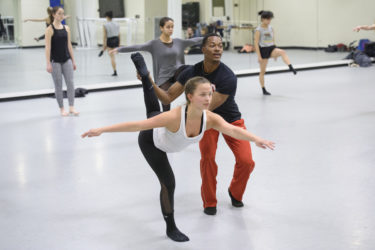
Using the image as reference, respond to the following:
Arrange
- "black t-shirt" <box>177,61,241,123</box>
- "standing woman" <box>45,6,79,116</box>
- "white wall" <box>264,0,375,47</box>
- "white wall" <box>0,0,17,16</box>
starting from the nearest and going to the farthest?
"black t-shirt" <box>177,61,241,123</box>, "standing woman" <box>45,6,79,116</box>, "white wall" <box>0,0,17,16</box>, "white wall" <box>264,0,375,47</box>

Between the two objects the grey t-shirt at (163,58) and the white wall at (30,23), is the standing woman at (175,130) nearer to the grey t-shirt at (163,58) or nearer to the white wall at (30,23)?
the grey t-shirt at (163,58)

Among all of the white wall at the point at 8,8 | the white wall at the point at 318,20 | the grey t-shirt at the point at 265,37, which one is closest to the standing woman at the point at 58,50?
the white wall at the point at 8,8

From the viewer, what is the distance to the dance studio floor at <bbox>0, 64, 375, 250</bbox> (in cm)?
335

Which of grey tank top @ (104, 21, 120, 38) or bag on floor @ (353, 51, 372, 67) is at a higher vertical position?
grey tank top @ (104, 21, 120, 38)

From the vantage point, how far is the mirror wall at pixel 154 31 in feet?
30.1

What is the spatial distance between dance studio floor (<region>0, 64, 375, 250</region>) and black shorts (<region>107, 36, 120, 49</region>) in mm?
2773

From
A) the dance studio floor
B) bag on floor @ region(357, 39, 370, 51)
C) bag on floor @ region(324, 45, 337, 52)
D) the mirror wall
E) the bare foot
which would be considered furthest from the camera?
bag on floor @ region(324, 45, 337, 52)

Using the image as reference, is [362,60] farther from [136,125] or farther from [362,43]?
[136,125]

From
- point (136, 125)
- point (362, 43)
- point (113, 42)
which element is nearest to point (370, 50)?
point (362, 43)

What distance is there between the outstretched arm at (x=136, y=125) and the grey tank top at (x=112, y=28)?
24.5 ft

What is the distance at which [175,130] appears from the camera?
10.0 ft

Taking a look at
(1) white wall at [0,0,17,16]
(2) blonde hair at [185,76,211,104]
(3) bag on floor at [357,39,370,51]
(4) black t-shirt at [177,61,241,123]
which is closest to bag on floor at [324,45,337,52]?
(3) bag on floor at [357,39,370,51]

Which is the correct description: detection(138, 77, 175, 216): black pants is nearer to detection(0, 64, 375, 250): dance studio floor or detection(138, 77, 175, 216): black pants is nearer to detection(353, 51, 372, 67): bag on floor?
detection(0, 64, 375, 250): dance studio floor

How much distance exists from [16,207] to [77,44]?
644 centimetres
